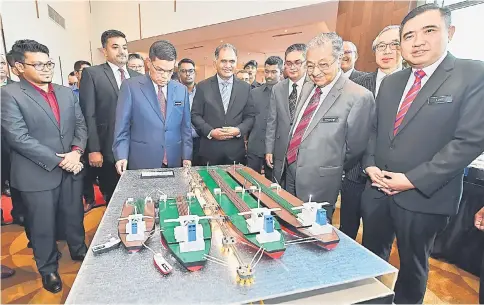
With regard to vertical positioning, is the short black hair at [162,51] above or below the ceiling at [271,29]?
below

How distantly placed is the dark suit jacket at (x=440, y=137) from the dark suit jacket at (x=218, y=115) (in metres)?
1.46

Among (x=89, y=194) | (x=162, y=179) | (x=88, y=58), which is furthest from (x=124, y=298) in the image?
(x=88, y=58)

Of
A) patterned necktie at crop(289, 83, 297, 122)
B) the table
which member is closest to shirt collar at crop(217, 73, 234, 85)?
patterned necktie at crop(289, 83, 297, 122)

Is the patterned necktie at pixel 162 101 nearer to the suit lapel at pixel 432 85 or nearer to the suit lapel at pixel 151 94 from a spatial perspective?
the suit lapel at pixel 151 94

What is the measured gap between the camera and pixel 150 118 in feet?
7.12

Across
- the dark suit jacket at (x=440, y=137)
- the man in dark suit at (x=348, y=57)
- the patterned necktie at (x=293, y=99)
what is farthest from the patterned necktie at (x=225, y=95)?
the dark suit jacket at (x=440, y=137)

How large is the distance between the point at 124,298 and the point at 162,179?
1.05 metres

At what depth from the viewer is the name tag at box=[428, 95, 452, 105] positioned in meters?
1.32

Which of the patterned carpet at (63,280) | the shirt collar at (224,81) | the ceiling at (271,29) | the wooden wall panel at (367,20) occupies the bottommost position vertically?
the patterned carpet at (63,280)

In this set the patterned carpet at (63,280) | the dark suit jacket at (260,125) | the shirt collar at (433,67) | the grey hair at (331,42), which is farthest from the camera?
the dark suit jacket at (260,125)

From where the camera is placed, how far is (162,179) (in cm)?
178

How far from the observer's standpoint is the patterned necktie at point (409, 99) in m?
1.46

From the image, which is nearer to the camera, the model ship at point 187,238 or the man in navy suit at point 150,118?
the model ship at point 187,238

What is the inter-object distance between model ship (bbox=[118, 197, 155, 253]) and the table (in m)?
0.03
